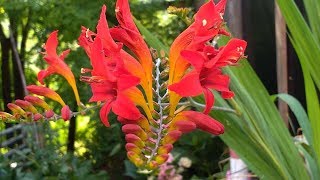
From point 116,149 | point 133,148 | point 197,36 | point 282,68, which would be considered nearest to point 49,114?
point 133,148

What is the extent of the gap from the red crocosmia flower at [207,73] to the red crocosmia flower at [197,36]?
0.03m

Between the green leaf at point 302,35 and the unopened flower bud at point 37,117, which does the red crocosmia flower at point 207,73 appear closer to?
the unopened flower bud at point 37,117

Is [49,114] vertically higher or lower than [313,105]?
higher

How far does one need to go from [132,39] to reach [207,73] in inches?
5.5

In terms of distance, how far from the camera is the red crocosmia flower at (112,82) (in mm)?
843

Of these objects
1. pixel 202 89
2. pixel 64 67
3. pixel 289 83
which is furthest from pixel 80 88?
pixel 202 89

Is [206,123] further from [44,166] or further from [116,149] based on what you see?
[116,149]

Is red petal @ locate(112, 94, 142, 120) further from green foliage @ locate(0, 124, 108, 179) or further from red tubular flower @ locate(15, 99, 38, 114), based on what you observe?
green foliage @ locate(0, 124, 108, 179)

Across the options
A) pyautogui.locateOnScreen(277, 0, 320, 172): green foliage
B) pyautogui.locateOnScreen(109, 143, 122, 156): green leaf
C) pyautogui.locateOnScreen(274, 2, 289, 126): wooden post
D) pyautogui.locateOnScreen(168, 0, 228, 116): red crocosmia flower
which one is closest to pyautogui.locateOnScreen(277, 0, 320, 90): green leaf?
pyautogui.locateOnScreen(277, 0, 320, 172): green foliage

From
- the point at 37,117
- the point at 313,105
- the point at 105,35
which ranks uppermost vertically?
the point at 105,35

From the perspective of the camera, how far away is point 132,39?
3.11 feet

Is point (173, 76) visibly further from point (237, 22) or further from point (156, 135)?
point (237, 22)

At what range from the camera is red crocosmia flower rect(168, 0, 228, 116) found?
0.90 meters

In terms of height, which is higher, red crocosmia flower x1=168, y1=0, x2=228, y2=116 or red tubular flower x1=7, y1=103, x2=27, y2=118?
red crocosmia flower x1=168, y1=0, x2=228, y2=116
